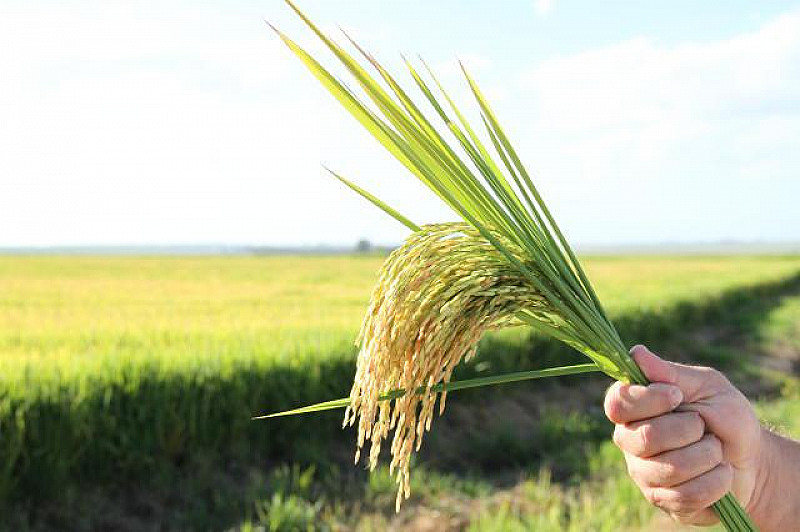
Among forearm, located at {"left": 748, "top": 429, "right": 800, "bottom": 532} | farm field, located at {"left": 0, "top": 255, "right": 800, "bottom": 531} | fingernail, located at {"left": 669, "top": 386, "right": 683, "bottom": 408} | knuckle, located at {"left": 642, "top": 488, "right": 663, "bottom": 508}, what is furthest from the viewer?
farm field, located at {"left": 0, "top": 255, "right": 800, "bottom": 531}

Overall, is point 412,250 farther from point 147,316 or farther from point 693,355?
point 693,355

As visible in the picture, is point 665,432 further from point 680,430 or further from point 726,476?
point 726,476

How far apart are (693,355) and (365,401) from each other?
13146mm

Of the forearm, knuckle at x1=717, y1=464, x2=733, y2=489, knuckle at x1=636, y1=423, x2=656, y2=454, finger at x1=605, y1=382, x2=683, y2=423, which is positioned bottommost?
the forearm

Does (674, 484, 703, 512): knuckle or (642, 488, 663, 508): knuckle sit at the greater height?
(674, 484, 703, 512): knuckle

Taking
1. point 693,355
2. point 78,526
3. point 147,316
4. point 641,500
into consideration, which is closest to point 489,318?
point 641,500

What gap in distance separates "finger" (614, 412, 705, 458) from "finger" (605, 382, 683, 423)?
1cm

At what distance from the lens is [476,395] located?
26.0 feet

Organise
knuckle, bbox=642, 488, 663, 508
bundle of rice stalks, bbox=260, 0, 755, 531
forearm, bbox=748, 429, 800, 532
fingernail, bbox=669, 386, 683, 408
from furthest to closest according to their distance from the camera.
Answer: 1. forearm, bbox=748, 429, 800, 532
2. knuckle, bbox=642, 488, 663, 508
3. fingernail, bbox=669, 386, 683, 408
4. bundle of rice stalks, bbox=260, 0, 755, 531

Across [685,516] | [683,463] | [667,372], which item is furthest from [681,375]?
[685,516]

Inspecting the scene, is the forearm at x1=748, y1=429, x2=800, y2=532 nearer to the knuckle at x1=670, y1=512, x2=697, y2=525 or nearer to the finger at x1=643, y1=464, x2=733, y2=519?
the knuckle at x1=670, y1=512, x2=697, y2=525

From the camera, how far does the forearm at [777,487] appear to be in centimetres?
175

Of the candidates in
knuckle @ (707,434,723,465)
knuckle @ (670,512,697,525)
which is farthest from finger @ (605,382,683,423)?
knuckle @ (670,512,697,525)

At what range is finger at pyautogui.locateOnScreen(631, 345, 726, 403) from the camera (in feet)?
4.50
